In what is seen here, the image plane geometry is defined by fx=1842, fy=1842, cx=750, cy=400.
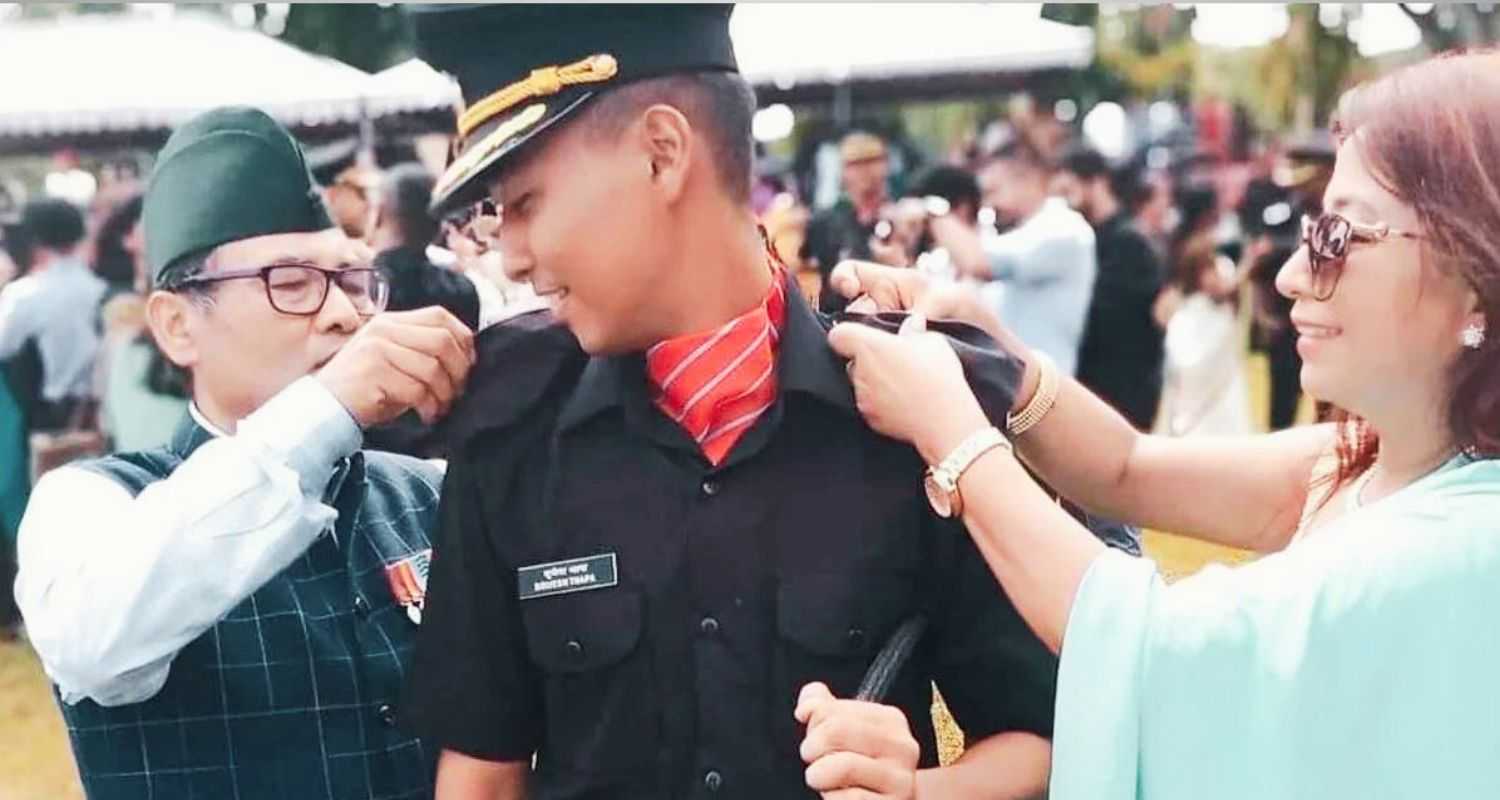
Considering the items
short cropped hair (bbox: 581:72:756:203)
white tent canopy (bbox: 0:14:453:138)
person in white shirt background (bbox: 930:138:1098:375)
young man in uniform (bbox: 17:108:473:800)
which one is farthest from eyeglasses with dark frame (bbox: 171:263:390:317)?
white tent canopy (bbox: 0:14:453:138)

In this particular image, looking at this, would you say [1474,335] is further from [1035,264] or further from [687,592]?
[1035,264]

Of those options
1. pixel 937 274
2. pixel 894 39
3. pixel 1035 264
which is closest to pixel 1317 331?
pixel 937 274

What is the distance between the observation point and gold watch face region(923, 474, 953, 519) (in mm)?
1913

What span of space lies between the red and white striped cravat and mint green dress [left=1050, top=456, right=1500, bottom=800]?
1.34 feet

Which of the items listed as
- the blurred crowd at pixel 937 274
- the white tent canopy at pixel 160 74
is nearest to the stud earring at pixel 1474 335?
the blurred crowd at pixel 937 274

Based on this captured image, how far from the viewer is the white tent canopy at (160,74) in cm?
1124

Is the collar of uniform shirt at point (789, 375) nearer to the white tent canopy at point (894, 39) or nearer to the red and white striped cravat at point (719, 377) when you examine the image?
the red and white striped cravat at point (719, 377)

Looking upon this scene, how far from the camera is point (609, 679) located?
1979 mm

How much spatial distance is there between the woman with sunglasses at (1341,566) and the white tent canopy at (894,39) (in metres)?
11.0

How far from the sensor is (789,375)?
1.98 metres

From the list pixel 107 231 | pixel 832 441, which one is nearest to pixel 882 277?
pixel 832 441

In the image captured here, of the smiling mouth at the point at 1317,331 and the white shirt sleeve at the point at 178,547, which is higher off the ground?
the smiling mouth at the point at 1317,331

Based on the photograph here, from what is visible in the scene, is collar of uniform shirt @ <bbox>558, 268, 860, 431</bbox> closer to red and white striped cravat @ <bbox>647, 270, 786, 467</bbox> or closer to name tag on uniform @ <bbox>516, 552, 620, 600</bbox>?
red and white striped cravat @ <bbox>647, 270, 786, 467</bbox>

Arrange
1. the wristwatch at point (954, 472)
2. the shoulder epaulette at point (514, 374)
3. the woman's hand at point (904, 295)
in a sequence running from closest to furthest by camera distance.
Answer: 1. the wristwatch at point (954, 472)
2. the shoulder epaulette at point (514, 374)
3. the woman's hand at point (904, 295)
